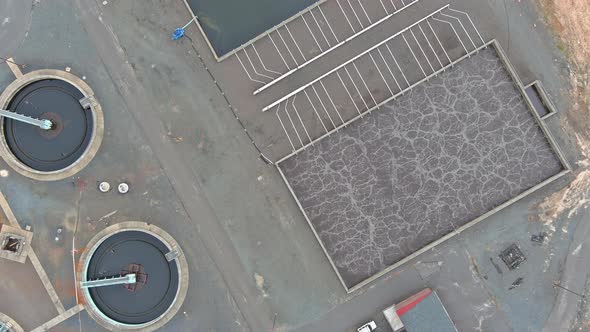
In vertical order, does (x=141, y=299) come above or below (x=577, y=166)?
above

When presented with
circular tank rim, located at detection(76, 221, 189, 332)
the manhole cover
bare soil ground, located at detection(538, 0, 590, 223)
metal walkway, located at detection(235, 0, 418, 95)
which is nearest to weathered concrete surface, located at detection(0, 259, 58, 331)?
circular tank rim, located at detection(76, 221, 189, 332)

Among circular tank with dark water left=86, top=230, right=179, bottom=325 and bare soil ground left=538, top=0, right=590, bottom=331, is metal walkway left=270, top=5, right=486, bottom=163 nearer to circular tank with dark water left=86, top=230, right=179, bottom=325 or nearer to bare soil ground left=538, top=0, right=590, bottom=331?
bare soil ground left=538, top=0, right=590, bottom=331

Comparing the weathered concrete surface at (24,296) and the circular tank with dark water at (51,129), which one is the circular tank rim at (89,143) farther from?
the weathered concrete surface at (24,296)

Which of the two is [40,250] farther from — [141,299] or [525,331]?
[525,331]

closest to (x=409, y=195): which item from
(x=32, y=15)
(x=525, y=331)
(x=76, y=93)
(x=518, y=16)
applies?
(x=525, y=331)

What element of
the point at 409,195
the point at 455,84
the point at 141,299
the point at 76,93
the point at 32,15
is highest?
the point at 32,15

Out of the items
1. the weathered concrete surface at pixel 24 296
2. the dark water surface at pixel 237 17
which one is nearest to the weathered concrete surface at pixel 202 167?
the dark water surface at pixel 237 17
